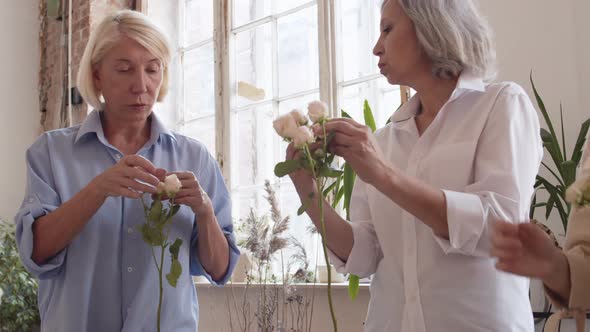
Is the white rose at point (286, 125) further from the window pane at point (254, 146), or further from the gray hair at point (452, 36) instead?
the window pane at point (254, 146)

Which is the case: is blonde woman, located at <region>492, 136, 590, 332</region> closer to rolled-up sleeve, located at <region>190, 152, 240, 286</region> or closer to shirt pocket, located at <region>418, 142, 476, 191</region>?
shirt pocket, located at <region>418, 142, 476, 191</region>

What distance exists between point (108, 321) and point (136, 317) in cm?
7

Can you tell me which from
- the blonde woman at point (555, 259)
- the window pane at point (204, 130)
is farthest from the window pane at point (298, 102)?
the blonde woman at point (555, 259)

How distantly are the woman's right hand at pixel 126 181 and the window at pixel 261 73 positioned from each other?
2.08 meters

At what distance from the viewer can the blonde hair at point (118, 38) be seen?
1.64 metres

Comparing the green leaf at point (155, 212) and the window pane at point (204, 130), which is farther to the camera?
the window pane at point (204, 130)

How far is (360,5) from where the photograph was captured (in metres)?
3.58

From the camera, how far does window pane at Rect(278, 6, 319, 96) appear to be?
151 inches

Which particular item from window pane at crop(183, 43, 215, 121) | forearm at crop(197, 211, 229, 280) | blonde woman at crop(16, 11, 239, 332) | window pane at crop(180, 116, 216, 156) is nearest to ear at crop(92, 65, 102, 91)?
blonde woman at crop(16, 11, 239, 332)

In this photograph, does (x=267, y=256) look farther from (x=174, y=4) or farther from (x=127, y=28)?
(x=174, y=4)

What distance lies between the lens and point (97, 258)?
4.94ft

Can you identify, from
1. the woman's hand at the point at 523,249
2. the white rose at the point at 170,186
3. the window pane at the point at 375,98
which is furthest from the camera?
the window pane at the point at 375,98

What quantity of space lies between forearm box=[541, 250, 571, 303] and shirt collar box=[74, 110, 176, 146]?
1.08m

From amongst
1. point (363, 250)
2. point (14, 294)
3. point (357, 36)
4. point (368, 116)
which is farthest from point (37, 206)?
point (14, 294)
